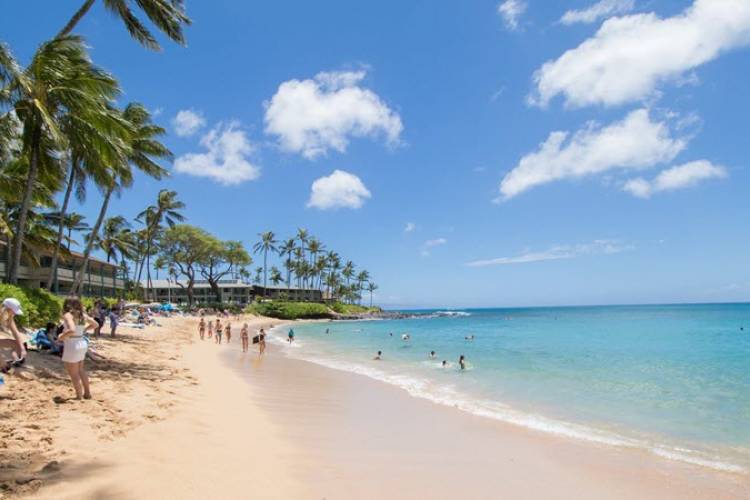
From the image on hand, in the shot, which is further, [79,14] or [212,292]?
[212,292]

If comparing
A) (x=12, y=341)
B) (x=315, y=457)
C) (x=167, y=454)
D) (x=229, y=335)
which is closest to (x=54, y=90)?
(x=12, y=341)

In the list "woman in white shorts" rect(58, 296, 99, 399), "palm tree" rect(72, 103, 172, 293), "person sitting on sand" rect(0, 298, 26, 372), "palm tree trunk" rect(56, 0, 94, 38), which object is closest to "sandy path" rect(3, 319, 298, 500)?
"woman in white shorts" rect(58, 296, 99, 399)

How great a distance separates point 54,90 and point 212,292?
74.3m

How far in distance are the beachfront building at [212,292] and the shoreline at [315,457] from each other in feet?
235

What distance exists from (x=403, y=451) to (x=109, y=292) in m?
57.6

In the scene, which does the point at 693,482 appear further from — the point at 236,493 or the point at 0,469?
the point at 0,469

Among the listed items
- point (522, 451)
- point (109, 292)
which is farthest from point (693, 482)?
point (109, 292)

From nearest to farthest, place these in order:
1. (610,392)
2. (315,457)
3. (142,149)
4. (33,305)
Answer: (315,457) < (33,305) < (610,392) < (142,149)

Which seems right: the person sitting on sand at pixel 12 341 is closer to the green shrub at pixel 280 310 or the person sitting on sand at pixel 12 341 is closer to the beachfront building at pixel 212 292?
the green shrub at pixel 280 310

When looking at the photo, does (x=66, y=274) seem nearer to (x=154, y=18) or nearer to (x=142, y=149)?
(x=142, y=149)

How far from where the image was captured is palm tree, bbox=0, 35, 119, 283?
40.0 feet

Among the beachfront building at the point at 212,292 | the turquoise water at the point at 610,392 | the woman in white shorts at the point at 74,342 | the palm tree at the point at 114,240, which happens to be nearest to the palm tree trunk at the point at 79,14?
the woman in white shorts at the point at 74,342

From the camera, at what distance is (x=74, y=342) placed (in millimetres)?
6480

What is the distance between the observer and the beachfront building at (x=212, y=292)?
8156 centimetres
